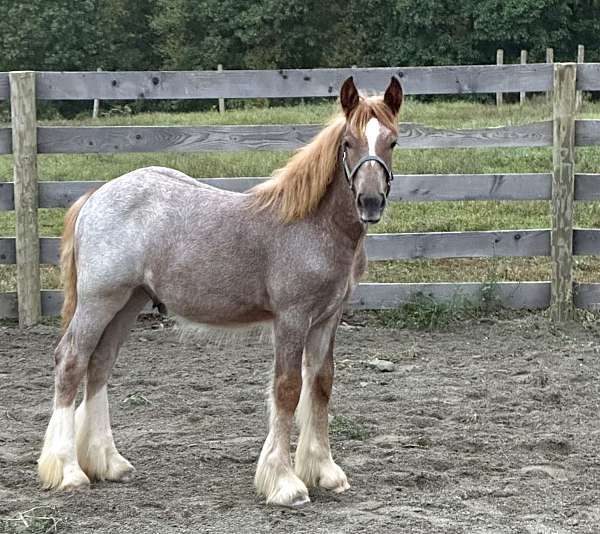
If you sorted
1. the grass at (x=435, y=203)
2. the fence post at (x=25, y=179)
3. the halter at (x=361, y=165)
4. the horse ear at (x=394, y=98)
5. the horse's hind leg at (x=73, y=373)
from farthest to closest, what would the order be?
the grass at (x=435, y=203)
the fence post at (x=25, y=179)
the horse's hind leg at (x=73, y=373)
the horse ear at (x=394, y=98)
the halter at (x=361, y=165)

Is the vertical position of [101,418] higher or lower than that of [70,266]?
lower

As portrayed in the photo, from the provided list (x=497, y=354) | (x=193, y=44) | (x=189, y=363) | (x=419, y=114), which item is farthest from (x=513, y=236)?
(x=193, y=44)

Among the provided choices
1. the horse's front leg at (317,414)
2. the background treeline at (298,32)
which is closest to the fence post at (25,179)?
the horse's front leg at (317,414)

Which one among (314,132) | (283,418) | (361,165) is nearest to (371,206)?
(361,165)

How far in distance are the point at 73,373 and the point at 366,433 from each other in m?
1.53

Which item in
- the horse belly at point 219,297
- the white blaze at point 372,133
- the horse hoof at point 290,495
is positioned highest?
the white blaze at point 372,133

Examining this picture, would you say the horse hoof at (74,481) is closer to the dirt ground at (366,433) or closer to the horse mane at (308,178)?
the dirt ground at (366,433)

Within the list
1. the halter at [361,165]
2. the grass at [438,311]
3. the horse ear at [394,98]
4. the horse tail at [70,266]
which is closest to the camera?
the halter at [361,165]

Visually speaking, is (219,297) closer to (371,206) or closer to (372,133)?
(371,206)

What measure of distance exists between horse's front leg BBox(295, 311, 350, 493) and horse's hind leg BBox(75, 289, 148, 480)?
0.81 m

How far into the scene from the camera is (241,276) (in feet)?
13.8

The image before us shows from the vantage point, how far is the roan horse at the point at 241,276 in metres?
4.09

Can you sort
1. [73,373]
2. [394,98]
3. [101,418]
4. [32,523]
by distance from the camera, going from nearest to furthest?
[32,523], [394,98], [73,373], [101,418]

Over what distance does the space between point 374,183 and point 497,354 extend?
2.89 metres
